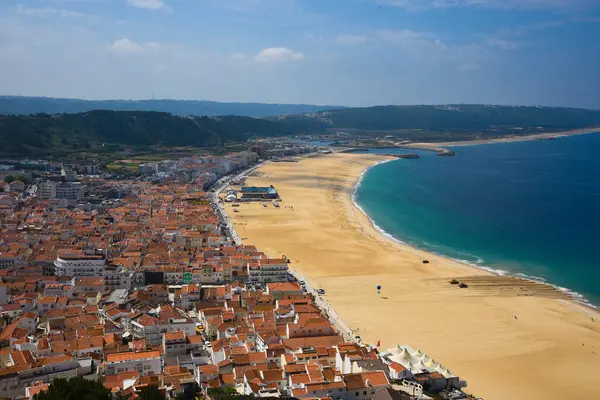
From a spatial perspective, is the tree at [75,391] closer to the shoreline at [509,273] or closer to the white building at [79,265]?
the white building at [79,265]

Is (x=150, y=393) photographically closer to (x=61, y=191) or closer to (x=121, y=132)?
(x=61, y=191)

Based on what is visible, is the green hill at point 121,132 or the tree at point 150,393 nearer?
the tree at point 150,393

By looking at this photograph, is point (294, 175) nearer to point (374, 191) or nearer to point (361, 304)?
point (374, 191)

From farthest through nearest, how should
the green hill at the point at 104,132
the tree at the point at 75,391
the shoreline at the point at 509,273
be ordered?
the green hill at the point at 104,132 → the shoreline at the point at 509,273 → the tree at the point at 75,391

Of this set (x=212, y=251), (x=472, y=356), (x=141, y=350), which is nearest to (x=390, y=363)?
(x=472, y=356)

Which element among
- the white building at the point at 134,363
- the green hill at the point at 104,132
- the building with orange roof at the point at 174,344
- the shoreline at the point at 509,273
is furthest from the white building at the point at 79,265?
the green hill at the point at 104,132

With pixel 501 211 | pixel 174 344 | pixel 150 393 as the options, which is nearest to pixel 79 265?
pixel 174 344
